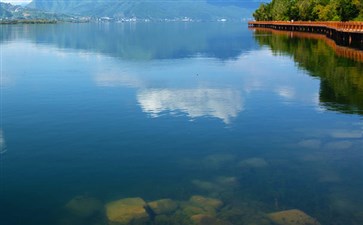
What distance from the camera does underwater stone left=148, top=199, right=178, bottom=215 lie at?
47.5ft

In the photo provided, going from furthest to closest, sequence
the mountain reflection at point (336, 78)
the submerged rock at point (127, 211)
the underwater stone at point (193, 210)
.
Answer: the mountain reflection at point (336, 78) → the underwater stone at point (193, 210) → the submerged rock at point (127, 211)

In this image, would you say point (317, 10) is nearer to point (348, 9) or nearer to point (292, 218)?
point (348, 9)

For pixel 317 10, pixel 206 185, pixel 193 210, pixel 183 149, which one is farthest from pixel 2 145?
pixel 317 10

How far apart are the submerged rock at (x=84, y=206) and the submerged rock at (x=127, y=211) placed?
42cm

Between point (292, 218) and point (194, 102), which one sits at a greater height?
point (194, 102)

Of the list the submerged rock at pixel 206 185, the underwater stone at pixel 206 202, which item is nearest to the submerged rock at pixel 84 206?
the underwater stone at pixel 206 202

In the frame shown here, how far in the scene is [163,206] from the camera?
583 inches

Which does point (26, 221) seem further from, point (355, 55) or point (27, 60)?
point (355, 55)

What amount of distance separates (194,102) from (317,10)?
119 m

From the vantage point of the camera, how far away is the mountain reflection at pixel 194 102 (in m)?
27.5

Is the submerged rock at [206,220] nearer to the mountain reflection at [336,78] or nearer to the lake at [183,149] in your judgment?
the lake at [183,149]

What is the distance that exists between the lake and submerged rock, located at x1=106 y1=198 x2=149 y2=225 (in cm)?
24

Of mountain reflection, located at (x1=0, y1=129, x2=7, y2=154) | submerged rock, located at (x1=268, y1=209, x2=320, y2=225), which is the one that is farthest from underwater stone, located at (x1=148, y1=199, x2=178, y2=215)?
mountain reflection, located at (x1=0, y1=129, x2=7, y2=154)

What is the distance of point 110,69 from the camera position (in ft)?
162
